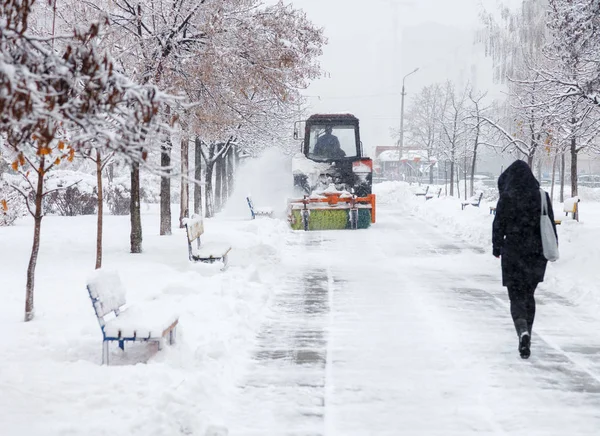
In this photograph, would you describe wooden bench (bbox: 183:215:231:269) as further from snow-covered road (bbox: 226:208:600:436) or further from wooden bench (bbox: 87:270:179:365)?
wooden bench (bbox: 87:270:179:365)

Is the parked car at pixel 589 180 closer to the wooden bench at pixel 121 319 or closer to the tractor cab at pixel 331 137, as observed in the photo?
the tractor cab at pixel 331 137

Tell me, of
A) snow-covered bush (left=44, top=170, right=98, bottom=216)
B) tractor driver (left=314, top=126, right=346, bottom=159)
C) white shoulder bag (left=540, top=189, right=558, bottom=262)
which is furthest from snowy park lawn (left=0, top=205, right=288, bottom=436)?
snow-covered bush (left=44, top=170, right=98, bottom=216)

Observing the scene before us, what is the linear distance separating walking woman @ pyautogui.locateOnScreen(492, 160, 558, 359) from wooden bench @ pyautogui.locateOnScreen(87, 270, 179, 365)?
10.4ft

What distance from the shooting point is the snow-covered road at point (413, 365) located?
16.9 ft

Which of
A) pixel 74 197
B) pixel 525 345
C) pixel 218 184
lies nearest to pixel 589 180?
pixel 218 184

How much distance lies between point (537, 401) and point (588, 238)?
9232 millimetres

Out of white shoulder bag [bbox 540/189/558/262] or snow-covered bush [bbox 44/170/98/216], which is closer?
white shoulder bag [bbox 540/189/558/262]

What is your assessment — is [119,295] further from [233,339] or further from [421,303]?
[421,303]

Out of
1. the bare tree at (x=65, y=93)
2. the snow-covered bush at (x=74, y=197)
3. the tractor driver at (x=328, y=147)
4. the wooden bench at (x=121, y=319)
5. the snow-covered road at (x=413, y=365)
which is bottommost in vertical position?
the snow-covered road at (x=413, y=365)

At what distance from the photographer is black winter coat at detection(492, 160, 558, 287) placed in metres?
6.84

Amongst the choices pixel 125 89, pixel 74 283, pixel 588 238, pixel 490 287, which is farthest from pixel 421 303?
pixel 125 89

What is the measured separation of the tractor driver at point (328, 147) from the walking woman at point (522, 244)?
50.7ft

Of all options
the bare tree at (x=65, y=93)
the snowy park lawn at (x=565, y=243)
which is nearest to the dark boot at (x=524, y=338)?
the snowy park lawn at (x=565, y=243)

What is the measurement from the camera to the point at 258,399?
559cm
